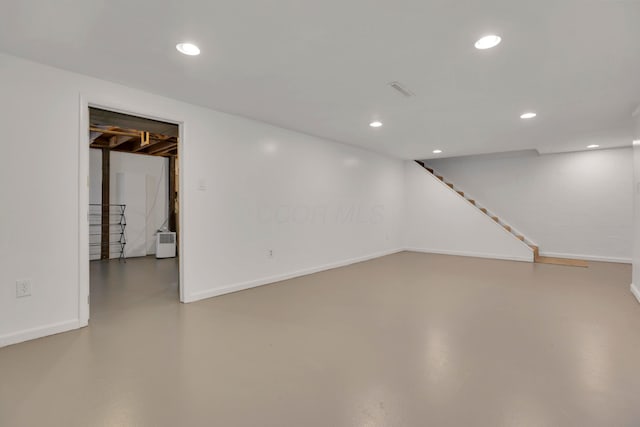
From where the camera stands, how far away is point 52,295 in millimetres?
2596

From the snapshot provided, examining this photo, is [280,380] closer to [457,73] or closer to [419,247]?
[457,73]

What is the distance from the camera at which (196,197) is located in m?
3.53

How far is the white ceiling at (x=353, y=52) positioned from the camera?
1.81 meters

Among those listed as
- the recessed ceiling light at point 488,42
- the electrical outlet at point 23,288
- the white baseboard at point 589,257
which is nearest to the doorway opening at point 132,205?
the electrical outlet at point 23,288

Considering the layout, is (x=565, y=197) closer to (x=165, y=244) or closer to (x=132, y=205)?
(x=165, y=244)

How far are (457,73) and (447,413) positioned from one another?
8.30 ft

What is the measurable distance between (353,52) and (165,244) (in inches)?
228

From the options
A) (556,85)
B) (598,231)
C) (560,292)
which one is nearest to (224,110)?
(556,85)

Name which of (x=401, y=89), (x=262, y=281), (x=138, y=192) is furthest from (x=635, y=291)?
(x=138, y=192)

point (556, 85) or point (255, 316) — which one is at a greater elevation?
point (556, 85)

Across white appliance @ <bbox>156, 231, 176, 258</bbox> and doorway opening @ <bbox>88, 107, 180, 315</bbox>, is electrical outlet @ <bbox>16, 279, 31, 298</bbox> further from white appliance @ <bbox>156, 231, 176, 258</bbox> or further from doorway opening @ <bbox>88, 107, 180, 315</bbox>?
white appliance @ <bbox>156, 231, 176, 258</bbox>

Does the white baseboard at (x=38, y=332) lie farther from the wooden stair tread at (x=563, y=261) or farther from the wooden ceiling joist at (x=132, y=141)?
the wooden stair tread at (x=563, y=261)

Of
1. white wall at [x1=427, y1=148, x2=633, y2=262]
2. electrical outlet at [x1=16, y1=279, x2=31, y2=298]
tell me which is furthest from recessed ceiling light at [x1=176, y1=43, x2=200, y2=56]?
white wall at [x1=427, y1=148, x2=633, y2=262]

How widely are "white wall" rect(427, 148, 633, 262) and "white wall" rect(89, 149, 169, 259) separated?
24.5 ft
